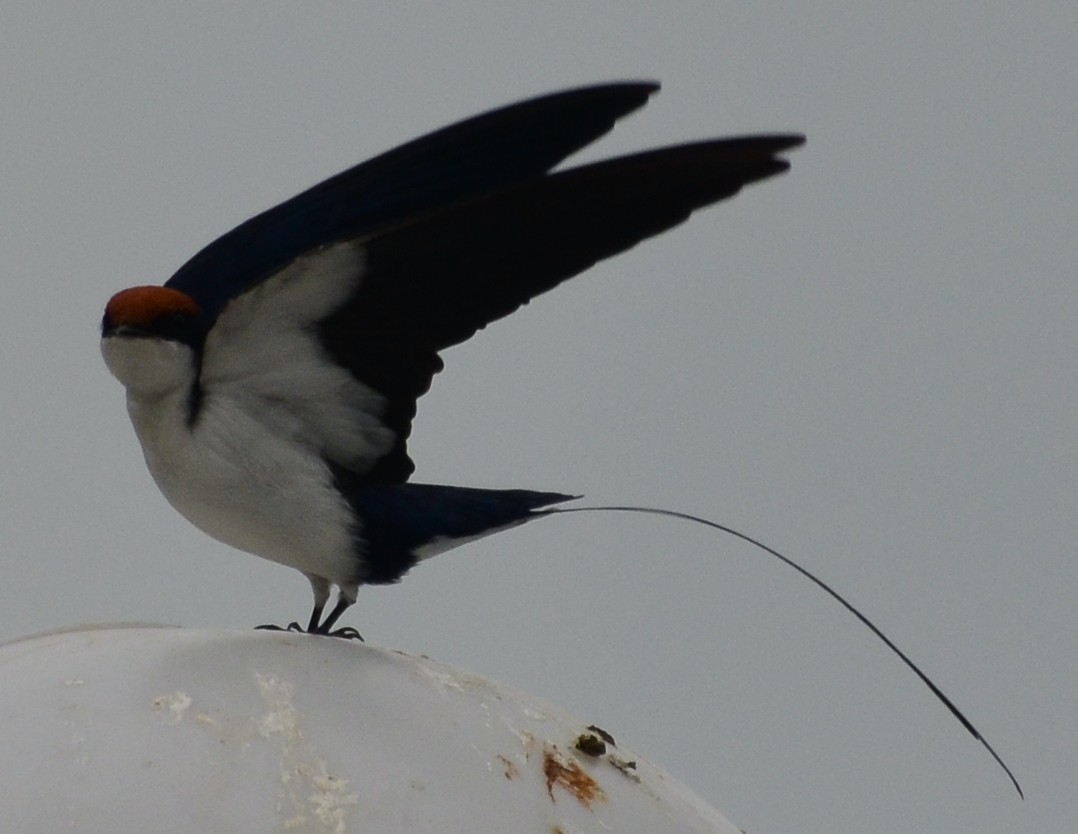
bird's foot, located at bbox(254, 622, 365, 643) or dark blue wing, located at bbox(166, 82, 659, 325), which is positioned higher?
dark blue wing, located at bbox(166, 82, 659, 325)

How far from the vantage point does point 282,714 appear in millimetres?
3535

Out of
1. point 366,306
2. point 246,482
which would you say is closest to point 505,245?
point 366,306

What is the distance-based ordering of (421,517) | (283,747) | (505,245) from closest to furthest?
(283,747)
(505,245)
(421,517)

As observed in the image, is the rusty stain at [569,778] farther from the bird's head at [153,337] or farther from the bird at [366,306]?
the bird's head at [153,337]

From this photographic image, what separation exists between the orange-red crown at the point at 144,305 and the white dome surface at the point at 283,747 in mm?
629

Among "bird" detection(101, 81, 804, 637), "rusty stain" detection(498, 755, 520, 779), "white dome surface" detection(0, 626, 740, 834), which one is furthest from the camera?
"bird" detection(101, 81, 804, 637)

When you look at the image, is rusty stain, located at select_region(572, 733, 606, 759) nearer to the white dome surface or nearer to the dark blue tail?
the white dome surface

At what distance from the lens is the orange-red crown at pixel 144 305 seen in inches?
155

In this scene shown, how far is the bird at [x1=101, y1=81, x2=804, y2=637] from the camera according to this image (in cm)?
405

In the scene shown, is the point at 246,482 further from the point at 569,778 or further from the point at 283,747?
the point at 569,778

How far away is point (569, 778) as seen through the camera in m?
3.73

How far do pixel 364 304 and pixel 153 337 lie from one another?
452mm

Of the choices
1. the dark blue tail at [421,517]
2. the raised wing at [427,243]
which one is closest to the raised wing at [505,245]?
the raised wing at [427,243]

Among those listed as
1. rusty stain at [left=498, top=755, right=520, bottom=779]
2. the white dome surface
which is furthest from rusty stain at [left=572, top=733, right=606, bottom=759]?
rusty stain at [left=498, top=755, right=520, bottom=779]
